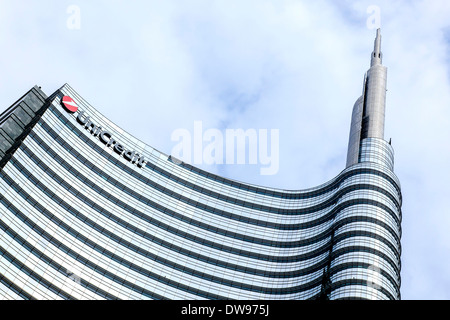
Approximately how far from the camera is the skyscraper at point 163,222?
116625mm

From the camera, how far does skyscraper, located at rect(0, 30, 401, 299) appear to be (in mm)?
116625

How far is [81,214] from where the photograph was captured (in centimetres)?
12862

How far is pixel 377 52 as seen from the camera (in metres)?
182

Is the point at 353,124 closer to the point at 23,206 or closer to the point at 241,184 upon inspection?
the point at 241,184

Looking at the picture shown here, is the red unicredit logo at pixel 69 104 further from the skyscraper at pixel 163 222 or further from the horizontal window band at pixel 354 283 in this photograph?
the horizontal window band at pixel 354 283

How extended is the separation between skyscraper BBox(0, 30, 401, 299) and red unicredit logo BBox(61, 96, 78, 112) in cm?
31

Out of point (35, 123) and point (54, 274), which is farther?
point (35, 123)

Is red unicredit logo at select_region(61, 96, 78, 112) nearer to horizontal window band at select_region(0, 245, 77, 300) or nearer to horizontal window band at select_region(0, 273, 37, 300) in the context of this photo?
horizontal window band at select_region(0, 245, 77, 300)

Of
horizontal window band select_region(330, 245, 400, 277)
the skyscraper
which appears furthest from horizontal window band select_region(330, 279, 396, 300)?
horizontal window band select_region(330, 245, 400, 277)
